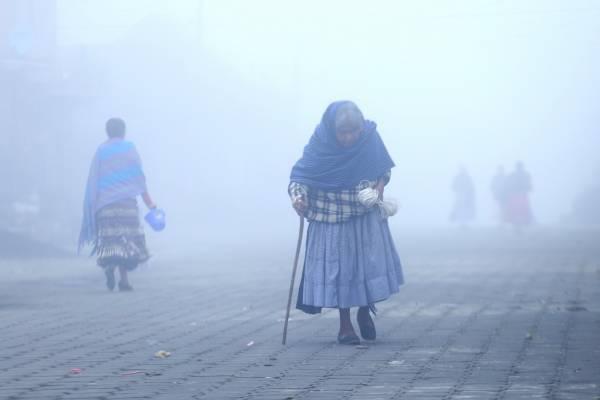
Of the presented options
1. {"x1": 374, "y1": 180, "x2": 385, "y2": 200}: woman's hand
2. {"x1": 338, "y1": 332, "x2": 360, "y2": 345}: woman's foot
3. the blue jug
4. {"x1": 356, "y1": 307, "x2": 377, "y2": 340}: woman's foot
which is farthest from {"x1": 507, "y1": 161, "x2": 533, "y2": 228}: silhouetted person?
{"x1": 338, "y1": 332, "x2": 360, "y2": 345}: woman's foot

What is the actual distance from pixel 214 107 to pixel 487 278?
1447 inches

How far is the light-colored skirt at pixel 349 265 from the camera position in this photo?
9227 mm

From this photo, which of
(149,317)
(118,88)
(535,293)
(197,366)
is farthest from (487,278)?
(118,88)

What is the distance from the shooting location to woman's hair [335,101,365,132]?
919 centimetres

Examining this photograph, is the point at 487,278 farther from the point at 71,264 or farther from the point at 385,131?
the point at 385,131

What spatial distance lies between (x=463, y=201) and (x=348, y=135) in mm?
34999

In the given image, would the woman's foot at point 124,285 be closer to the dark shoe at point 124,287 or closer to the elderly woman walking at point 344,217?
the dark shoe at point 124,287

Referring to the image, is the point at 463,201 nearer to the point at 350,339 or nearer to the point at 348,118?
the point at 348,118

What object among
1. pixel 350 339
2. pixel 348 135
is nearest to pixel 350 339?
pixel 350 339

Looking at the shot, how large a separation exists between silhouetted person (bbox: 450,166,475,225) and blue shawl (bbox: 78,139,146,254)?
93.4ft

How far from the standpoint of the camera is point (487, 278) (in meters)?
16.1

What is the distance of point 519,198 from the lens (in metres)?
37.4

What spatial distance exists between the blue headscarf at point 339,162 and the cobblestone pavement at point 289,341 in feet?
3.65

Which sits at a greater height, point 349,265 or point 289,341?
point 349,265
